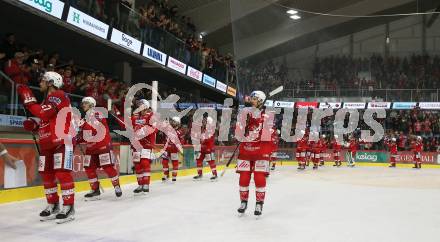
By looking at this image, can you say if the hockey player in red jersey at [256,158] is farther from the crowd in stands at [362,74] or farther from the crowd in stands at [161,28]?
the crowd in stands at [362,74]

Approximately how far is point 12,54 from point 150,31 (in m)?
6.68

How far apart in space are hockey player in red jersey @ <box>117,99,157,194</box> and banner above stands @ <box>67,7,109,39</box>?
3.79 m

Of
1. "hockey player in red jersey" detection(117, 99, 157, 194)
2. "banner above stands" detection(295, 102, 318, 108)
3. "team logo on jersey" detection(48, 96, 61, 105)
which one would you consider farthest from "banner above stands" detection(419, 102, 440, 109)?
"team logo on jersey" detection(48, 96, 61, 105)

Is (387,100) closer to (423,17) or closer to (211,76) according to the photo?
(423,17)

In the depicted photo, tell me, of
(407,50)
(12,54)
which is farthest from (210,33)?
(12,54)

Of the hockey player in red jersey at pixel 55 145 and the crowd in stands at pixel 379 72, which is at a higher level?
the crowd in stands at pixel 379 72

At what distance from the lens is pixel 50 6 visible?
37.5 ft

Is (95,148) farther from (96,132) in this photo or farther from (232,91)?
(232,91)

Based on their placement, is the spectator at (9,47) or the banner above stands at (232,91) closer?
the spectator at (9,47)

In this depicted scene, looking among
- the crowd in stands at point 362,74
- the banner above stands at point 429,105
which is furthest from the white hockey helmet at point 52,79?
the banner above stands at point 429,105

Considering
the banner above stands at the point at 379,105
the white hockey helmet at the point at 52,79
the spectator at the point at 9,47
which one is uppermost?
the banner above stands at the point at 379,105

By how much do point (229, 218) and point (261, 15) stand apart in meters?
19.8

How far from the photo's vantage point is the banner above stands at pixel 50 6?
10742 mm

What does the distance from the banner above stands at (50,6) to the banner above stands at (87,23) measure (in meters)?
0.39
